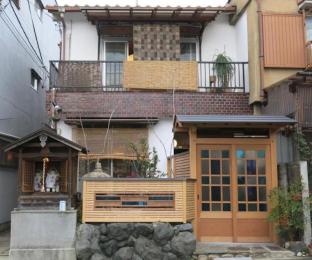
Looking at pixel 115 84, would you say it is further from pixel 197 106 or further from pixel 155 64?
pixel 197 106

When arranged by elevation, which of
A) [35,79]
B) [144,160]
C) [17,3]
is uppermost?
[17,3]

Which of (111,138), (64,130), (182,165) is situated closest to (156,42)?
(111,138)

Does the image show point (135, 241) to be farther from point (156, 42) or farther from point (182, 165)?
point (156, 42)

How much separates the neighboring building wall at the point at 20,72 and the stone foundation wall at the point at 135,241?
6.88 meters

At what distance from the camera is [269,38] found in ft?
46.2

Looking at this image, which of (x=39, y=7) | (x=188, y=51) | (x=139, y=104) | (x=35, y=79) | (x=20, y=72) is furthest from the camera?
(x=39, y=7)

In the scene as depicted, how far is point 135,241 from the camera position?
1027 cm

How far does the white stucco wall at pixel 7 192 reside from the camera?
15.2 metres

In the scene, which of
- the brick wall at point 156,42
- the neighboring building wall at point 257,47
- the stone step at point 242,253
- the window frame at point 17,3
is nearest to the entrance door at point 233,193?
the stone step at point 242,253

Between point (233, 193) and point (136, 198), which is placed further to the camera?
point (233, 193)

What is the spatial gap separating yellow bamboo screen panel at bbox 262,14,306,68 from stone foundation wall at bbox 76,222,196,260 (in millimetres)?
6552

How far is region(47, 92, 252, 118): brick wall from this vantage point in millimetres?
14383

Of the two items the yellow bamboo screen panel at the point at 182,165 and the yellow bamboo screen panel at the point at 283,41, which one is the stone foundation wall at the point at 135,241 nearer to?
the yellow bamboo screen panel at the point at 182,165

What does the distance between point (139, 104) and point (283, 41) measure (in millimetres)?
5070
